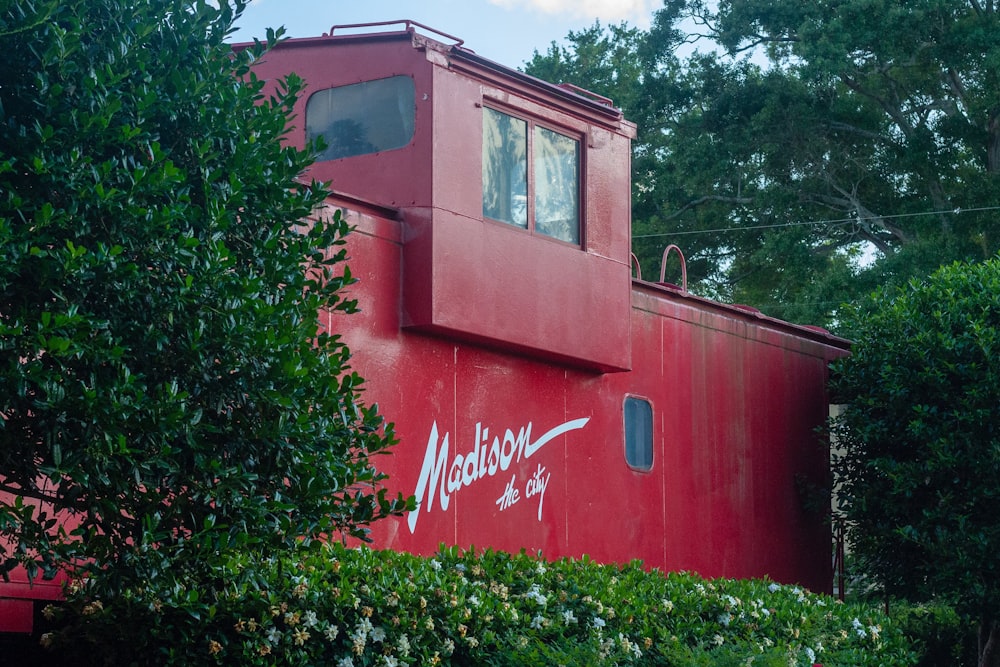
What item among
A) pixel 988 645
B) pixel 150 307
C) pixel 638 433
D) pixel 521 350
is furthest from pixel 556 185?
pixel 988 645

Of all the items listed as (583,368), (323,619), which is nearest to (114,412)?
(323,619)

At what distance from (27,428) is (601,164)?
20.6 feet

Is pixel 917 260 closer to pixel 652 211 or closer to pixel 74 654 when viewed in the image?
pixel 652 211

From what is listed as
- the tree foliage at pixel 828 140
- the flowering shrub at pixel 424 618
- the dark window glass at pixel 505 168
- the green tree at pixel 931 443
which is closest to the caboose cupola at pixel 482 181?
the dark window glass at pixel 505 168

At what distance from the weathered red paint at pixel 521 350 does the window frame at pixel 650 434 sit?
4cm

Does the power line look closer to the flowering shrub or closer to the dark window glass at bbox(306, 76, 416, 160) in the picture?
the dark window glass at bbox(306, 76, 416, 160)

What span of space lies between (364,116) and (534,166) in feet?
4.63

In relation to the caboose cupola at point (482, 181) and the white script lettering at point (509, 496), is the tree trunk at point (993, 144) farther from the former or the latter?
the white script lettering at point (509, 496)

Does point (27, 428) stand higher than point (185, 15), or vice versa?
point (185, 15)

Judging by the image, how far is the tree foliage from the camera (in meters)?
21.6

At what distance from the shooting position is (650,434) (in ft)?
38.3

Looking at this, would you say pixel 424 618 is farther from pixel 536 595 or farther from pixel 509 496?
pixel 509 496

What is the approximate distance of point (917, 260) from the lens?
21375 millimetres

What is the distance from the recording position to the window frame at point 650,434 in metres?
11.4
